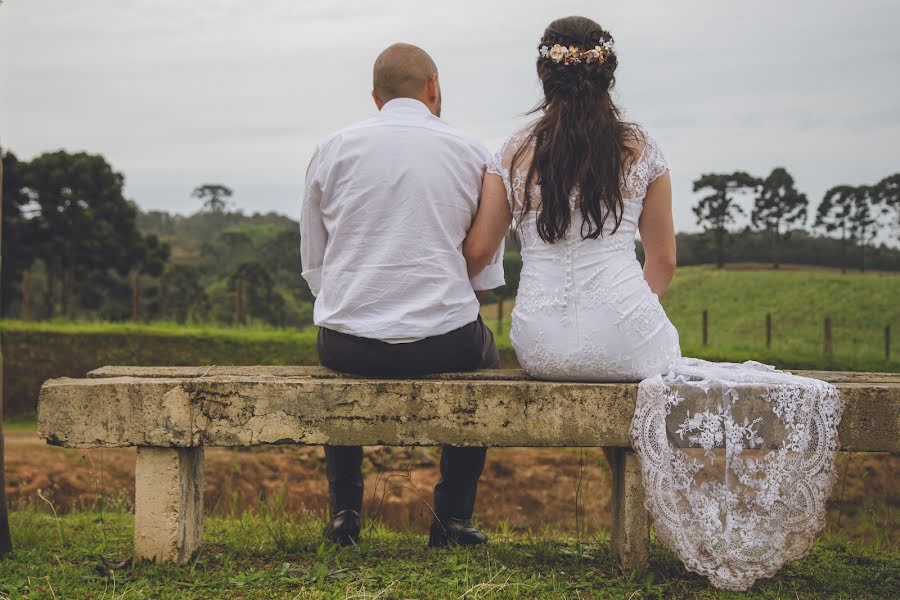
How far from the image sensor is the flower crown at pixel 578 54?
10.8 feet

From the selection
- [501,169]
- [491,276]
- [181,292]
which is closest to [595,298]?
[491,276]

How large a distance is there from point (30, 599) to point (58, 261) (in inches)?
910

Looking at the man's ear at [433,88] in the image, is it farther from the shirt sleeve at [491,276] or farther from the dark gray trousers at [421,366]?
the dark gray trousers at [421,366]

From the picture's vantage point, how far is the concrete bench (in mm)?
3301

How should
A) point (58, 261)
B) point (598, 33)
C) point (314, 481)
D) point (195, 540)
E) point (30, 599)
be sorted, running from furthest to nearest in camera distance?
point (58, 261) < point (314, 481) < point (195, 540) < point (598, 33) < point (30, 599)

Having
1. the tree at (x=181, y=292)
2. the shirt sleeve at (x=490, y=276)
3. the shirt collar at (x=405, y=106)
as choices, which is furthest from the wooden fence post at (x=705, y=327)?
the tree at (x=181, y=292)

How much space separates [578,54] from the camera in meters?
3.29

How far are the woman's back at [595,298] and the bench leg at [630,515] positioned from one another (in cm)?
34

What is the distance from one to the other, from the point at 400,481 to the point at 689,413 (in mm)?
7281

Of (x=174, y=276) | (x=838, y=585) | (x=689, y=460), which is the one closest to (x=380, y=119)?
(x=689, y=460)

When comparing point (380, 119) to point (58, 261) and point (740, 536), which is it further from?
point (58, 261)

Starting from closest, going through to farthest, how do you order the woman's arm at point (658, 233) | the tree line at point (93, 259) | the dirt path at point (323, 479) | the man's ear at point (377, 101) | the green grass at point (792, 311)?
the woman's arm at point (658, 233) < the man's ear at point (377, 101) < the dirt path at point (323, 479) < the green grass at point (792, 311) < the tree line at point (93, 259)

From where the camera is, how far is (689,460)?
10.5 ft

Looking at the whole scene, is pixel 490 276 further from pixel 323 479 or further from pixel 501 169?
pixel 323 479
